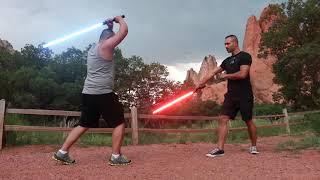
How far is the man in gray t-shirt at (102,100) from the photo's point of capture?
19.8 feet

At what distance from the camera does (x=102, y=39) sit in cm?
612

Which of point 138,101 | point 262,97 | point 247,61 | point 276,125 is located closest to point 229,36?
point 247,61

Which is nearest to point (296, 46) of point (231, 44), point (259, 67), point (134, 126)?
point (259, 67)

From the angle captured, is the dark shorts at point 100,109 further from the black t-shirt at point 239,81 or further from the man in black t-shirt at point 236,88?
→ the black t-shirt at point 239,81

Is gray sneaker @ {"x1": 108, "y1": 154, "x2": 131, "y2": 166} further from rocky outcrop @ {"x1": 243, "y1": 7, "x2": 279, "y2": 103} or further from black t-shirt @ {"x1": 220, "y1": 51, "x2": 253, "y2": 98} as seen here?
rocky outcrop @ {"x1": 243, "y1": 7, "x2": 279, "y2": 103}

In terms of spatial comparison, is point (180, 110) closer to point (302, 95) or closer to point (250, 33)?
point (302, 95)

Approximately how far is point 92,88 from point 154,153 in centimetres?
182

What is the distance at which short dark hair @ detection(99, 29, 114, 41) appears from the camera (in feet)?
20.0

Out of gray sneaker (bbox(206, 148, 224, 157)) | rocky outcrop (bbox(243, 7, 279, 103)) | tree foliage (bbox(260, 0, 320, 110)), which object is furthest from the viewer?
rocky outcrop (bbox(243, 7, 279, 103))

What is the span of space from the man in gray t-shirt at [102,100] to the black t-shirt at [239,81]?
1862mm

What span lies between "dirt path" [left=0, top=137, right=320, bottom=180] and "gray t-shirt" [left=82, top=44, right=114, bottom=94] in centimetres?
90

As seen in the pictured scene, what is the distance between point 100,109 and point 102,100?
0.43ft

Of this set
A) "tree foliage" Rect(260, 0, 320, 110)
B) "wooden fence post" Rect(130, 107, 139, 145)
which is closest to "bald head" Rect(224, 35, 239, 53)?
"wooden fence post" Rect(130, 107, 139, 145)

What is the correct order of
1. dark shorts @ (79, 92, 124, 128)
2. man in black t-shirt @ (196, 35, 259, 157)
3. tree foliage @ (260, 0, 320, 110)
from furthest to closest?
tree foliage @ (260, 0, 320, 110), man in black t-shirt @ (196, 35, 259, 157), dark shorts @ (79, 92, 124, 128)
